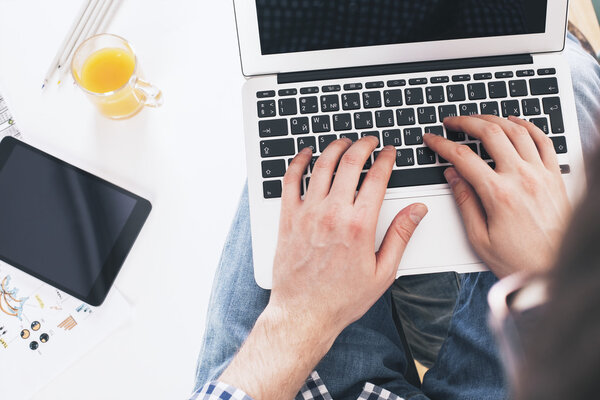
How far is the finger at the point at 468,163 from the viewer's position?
60 centimetres

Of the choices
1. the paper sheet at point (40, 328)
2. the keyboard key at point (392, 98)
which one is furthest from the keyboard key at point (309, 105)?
the paper sheet at point (40, 328)

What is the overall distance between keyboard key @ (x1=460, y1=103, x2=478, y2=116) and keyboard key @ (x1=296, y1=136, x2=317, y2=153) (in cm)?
23

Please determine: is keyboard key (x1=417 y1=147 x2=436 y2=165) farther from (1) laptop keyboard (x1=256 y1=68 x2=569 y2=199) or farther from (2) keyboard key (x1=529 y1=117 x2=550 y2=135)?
(2) keyboard key (x1=529 y1=117 x2=550 y2=135)

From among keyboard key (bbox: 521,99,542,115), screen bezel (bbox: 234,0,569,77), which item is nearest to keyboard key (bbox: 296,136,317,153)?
screen bezel (bbox: 234,0,569,77)

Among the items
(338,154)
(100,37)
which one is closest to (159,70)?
(100,37)

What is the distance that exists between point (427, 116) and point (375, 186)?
143 millimetres

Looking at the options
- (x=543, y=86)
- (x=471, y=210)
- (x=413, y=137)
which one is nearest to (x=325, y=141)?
(x=413, y=137)

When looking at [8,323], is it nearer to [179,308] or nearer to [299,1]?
[179,308]

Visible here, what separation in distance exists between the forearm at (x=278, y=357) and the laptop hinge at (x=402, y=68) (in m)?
0.35

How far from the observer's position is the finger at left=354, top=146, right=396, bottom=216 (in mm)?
606

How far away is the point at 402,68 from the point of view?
0.66 m

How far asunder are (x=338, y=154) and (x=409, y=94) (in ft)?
0.49

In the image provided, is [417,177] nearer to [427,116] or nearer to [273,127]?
[427,116]

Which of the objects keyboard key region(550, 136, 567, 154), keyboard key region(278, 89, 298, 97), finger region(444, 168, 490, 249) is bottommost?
finger region(444, 168, 490, 249)
